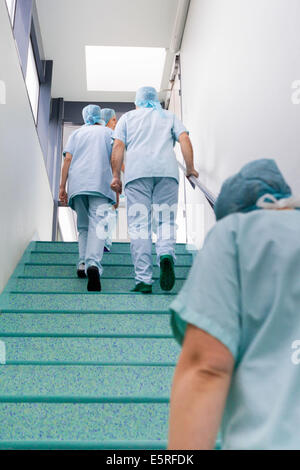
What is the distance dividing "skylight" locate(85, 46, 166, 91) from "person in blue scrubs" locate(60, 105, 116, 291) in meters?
3.34

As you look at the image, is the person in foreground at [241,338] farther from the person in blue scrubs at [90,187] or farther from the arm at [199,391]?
the person in blue scrubs at [90,187]

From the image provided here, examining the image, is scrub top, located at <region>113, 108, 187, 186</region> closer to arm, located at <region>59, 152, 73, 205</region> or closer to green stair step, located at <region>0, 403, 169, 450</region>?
arm, located at <region>59, 152, 73, 205</region>

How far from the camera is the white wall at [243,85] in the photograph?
2.11 m

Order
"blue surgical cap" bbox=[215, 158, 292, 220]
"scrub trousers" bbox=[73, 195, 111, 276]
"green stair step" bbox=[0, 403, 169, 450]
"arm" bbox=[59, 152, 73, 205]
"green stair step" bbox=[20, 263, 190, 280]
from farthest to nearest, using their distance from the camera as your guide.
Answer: "arm" bbox=[59, 152, 73, 205], "green stair step" bbox=[20, 263, 190, 280], "scrub trousers" bbox=[73, 195, 111, 276], "green stair step" bbox=[0, 403, 169, 450], "blue surgical cap" bbox=[215, 158, 292, 220]

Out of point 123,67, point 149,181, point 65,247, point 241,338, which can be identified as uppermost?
point 123,67

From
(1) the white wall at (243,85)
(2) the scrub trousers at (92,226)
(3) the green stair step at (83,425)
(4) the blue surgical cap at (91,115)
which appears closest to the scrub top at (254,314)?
(3) the green stair step at (83,425)

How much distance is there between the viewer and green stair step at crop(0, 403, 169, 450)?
151 cm

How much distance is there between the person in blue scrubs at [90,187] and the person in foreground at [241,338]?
7.82 ft

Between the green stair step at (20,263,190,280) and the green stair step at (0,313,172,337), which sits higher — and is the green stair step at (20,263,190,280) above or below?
above

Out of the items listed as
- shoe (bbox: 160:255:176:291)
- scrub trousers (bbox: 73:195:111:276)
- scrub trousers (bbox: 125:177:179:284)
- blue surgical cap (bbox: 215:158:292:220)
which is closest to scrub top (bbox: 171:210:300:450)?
blue surgical cap (bbox: 215:158:292:220)

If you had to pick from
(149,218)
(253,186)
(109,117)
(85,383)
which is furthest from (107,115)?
(253,186)

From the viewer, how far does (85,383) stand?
1870 millimetres

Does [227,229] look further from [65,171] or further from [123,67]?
[123,67]

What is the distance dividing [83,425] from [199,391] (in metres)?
1.12
